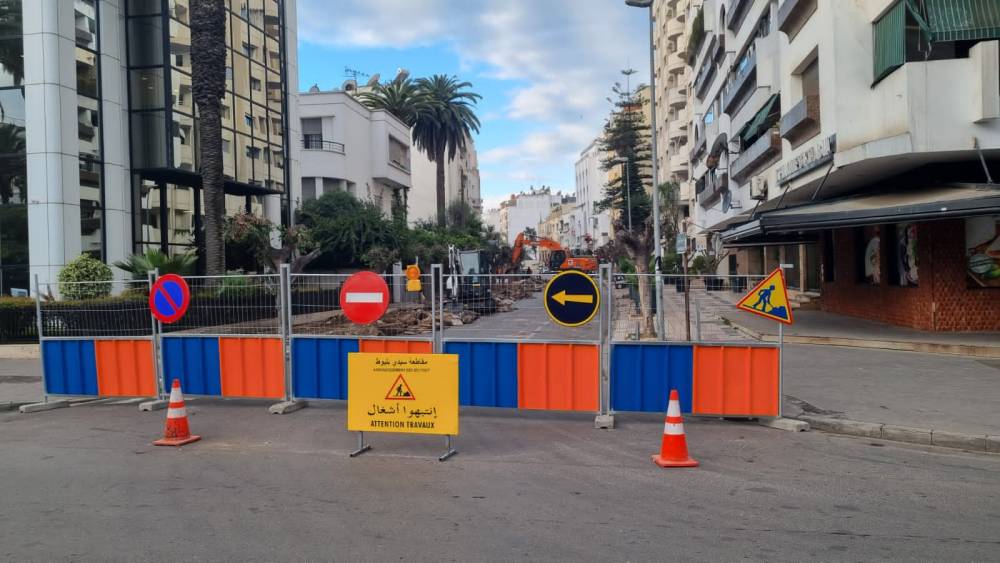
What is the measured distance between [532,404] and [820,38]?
14.0 metres

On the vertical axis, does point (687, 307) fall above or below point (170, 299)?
below

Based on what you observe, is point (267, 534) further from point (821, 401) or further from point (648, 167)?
point (648, 167)

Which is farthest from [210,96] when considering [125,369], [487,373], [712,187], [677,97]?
[677,97]

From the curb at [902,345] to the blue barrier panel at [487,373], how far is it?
5.43 metres

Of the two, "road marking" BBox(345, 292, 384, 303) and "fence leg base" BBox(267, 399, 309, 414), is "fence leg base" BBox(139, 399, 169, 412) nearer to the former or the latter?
"fence leg base" BBox(267, 399, 309, 414)

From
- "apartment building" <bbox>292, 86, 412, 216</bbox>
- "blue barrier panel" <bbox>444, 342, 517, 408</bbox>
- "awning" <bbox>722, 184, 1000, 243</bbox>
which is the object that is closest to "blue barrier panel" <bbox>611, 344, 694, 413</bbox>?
"blue barrier panel" <bbox>444, 342, 517, 408</bbox>

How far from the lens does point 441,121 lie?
52.9 metres

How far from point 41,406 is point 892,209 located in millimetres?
15084

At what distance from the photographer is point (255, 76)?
29625 millimetres

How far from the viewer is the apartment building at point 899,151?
14.4 metres

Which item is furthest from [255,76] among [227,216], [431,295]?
→ [431,295]

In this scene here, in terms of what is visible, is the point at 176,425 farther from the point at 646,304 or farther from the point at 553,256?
the point at 553,256

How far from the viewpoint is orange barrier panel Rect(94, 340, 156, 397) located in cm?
1051

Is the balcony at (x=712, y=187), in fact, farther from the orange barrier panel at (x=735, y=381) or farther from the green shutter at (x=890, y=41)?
the orange barrier panel at (x=735, y=381)
